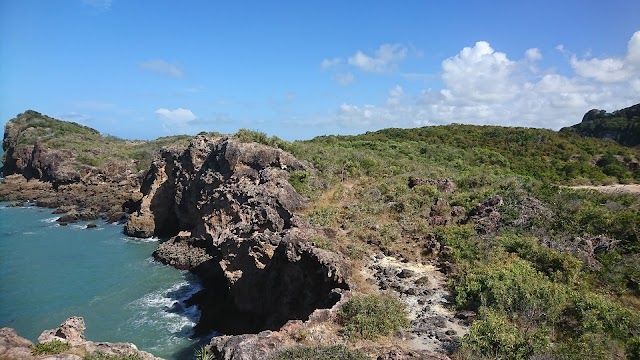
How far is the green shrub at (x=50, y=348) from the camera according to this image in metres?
11.9

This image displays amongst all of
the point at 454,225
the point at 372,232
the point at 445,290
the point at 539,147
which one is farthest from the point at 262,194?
the point at 539,147

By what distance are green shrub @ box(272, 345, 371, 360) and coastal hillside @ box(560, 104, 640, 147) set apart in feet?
206

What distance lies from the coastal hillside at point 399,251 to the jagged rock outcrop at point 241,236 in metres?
0.10

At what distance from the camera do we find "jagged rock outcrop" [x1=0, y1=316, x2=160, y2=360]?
11539mm

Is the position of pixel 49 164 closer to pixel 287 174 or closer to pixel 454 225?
pixel 287 174

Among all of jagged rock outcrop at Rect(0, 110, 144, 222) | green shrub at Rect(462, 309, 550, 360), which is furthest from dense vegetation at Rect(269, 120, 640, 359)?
jagged rock outcrop at Rect(0, 110, 144, 222)

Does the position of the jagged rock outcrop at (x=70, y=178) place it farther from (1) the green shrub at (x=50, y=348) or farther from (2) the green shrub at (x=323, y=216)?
(1) the green shrub at (x=50, y=348)

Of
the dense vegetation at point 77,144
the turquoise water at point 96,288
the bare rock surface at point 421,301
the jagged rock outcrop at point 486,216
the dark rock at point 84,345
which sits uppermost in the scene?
the dense vegetation at point 77,144

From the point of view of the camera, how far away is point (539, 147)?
49.0 m

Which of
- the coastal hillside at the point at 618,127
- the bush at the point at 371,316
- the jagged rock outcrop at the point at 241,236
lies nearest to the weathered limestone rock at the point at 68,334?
the jagged rock outcrop at the point at 241,236

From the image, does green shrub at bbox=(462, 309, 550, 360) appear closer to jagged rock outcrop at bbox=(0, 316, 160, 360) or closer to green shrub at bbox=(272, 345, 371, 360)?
green shrub at bbox=(272, 345, 371, 360)

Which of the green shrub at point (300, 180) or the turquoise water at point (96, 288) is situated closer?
the turquoise water at point (96, 288)

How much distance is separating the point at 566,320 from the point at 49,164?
235 ft

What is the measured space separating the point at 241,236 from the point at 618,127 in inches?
2509
